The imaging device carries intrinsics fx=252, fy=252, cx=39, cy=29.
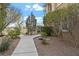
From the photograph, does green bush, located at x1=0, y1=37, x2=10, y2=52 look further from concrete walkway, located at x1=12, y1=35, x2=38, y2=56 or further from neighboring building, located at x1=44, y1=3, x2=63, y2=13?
neighboring building, located at x1=44, y1=3, x2=63, y2=13

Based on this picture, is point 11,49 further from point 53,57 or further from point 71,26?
point 71,26

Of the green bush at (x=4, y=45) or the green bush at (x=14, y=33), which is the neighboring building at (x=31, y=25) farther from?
the green bush at (x=4, y=45)

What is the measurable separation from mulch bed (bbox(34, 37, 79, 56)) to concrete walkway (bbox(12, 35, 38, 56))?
8cm

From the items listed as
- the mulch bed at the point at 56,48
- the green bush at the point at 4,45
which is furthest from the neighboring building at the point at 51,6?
the green bush at the point at 4,45

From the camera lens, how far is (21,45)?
11.5ft

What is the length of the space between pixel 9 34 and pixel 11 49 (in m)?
0.21

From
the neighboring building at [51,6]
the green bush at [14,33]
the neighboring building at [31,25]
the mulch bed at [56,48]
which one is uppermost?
the neighboring building at [51,6]

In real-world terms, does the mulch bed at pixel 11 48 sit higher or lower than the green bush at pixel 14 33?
lower

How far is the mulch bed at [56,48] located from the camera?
11.5 ft

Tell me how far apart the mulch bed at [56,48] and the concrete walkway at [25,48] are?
0.08 meters

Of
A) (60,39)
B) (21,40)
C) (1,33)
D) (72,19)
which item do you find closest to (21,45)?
(21,40)

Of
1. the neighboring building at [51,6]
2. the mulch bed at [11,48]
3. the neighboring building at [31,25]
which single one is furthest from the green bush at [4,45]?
the neighboring building at [51,6]

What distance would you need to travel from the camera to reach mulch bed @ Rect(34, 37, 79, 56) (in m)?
3.50

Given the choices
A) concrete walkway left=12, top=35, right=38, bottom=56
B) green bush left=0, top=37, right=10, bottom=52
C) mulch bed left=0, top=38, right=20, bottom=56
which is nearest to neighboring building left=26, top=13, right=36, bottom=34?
concrete walkway left=12, top=35, right=38, bottom=56
